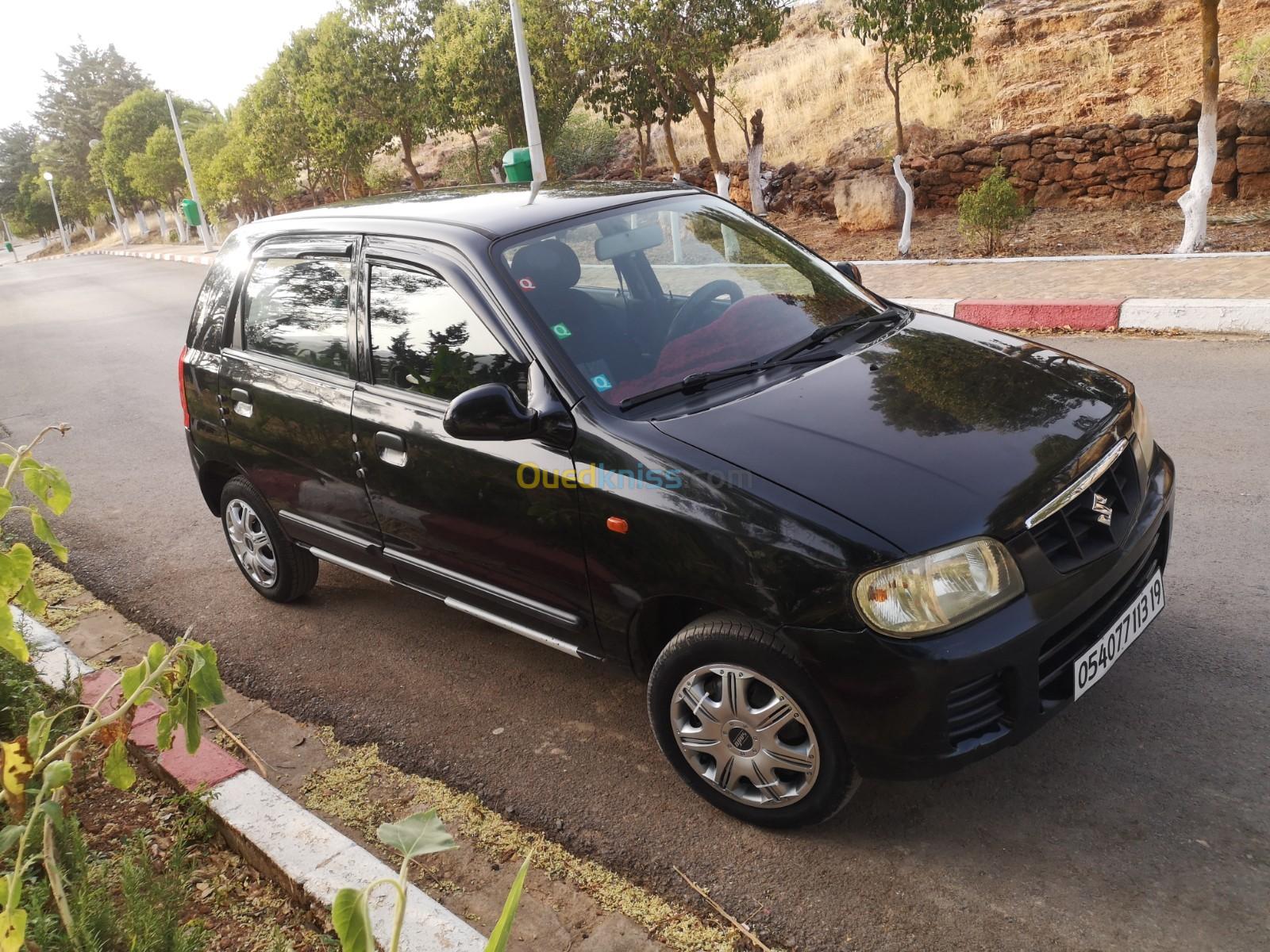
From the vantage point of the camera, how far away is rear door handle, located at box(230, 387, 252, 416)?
13.9ft

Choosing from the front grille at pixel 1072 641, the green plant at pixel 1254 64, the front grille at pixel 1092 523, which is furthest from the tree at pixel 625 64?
the front grille at pixel 1072 641

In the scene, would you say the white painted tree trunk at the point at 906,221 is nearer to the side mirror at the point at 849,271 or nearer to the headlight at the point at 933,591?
the side mirror at the point at 849,271

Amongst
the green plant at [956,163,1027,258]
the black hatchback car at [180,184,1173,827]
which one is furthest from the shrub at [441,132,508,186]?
the black hatchback car at [180,184,1173,827]

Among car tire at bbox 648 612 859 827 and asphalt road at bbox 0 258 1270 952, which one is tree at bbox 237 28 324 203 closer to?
asphalt road at bbox 0 258 1270 952

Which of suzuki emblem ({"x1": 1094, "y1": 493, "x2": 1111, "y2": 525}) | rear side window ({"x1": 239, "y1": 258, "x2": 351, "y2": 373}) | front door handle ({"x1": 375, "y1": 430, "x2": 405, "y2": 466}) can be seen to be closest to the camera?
suzuki emblem ({"x1": 1094, "y1": 493, "x2": 1111, "y2": 525})

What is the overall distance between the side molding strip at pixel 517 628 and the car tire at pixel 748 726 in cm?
43

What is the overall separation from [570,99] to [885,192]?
7914 millimetres

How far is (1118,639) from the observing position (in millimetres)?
2807

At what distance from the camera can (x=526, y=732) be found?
355cm

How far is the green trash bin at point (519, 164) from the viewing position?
13602 millimetres

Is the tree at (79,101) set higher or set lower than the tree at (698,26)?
higher

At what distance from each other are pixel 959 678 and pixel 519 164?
41.5 ft

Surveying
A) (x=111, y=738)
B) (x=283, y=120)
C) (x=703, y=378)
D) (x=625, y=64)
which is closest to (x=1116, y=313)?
(x=703, y=378)

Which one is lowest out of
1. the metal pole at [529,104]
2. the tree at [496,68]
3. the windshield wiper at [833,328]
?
the windshield wiper at [833,328]
